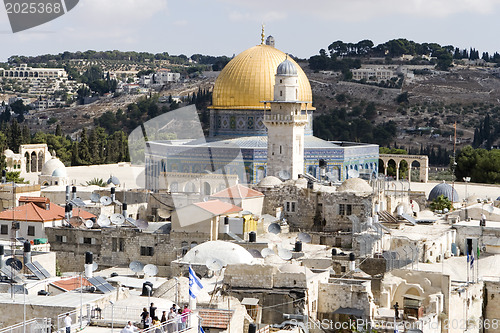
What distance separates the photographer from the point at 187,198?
32.0 m

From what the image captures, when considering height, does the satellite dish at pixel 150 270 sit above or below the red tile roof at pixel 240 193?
below

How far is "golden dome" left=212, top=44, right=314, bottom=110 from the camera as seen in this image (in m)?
41.2

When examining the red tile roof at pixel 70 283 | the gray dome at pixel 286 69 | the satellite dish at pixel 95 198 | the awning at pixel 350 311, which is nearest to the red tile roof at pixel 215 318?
the red tile roof at pixel 70 283

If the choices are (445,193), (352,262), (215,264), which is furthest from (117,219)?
(445,193)

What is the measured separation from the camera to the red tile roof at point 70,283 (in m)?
16.8

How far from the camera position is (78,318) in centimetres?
1402

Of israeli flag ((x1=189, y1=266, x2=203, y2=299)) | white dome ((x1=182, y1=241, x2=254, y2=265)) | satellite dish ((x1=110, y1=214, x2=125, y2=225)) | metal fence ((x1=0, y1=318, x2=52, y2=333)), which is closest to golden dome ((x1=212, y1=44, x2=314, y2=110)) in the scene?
satellite dish ((x1=110, y1=214, x2=125, y2=225))

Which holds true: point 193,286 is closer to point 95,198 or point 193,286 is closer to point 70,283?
point 70,283

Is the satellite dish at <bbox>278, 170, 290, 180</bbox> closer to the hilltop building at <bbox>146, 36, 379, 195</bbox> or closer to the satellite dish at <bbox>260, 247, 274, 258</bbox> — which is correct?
the hilltop building at <bbox>146, 36, 379, 195</bbox>

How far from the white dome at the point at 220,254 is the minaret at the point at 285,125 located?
1271cm

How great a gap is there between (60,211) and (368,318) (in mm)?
12502

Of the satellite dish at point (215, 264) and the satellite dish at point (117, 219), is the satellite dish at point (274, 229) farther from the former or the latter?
the satellite dish at point (215, 264)

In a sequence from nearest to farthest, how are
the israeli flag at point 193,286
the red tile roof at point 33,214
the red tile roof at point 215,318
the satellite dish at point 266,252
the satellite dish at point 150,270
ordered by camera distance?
the red tile roof at point 215,318 < the israeli flag at point 193,286 < the satellite dish at point 150,270 < the satellite dish at point 266,252 < the red tile roof at point 33,214

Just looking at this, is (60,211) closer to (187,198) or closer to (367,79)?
(187,198)
